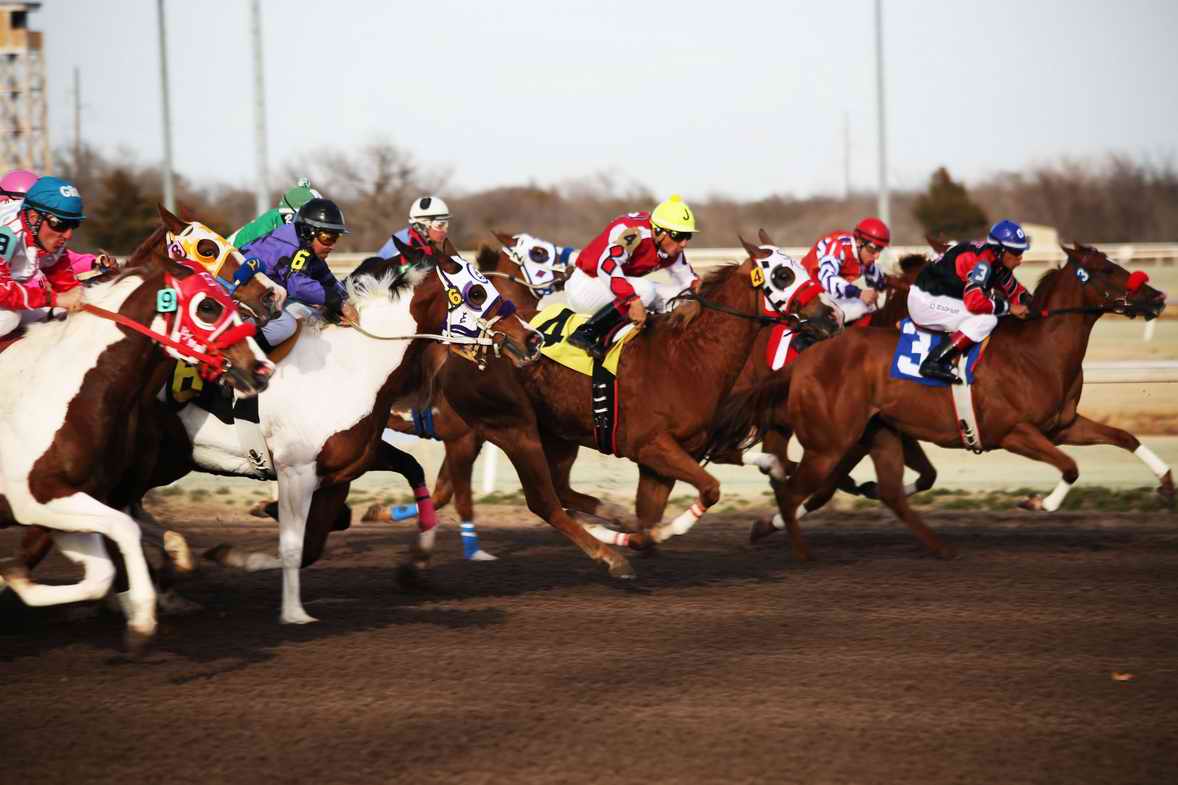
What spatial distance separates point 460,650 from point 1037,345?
187 inches

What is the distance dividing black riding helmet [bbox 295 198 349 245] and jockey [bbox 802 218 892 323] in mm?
Result: 4360

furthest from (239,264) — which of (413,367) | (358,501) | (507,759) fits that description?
(358,501)

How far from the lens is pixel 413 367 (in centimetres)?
743

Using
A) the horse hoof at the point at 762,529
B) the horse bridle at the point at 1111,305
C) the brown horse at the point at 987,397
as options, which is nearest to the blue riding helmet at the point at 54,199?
the brown horse at the point at 987,397

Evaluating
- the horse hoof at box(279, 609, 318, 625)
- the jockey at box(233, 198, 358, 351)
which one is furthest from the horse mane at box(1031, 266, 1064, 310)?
the horse hoof at box(279, 609, 318, 625)

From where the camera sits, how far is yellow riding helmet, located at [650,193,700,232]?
8594mm

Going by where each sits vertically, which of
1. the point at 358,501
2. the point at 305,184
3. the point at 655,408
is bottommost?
the point at 358,501

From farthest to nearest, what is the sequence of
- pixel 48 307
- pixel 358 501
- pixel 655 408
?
pixel 358 501, pixel 655 408, pixel 48 307

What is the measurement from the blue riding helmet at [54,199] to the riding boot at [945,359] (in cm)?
535

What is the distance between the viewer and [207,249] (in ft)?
24.3

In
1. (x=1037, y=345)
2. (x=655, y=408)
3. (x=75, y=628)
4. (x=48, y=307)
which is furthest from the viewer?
(x=1037, y=345)

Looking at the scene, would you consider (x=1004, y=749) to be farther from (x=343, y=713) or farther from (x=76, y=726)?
(x=76, y=726)

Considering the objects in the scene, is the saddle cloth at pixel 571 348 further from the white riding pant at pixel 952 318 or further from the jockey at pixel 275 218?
the white riding pant at pixel 952 318

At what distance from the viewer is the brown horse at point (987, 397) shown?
9.16 m
